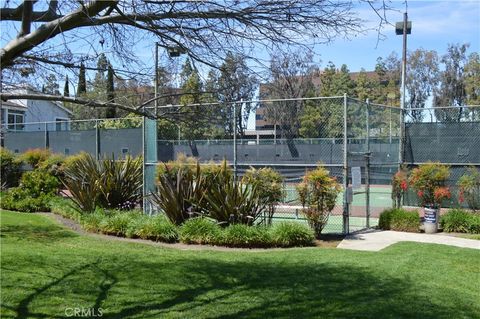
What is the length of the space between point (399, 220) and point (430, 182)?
1252 millimetres

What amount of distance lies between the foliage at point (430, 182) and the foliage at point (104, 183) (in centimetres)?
677

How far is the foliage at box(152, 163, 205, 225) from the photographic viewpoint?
10875 millimetres

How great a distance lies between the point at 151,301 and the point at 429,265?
439 cm

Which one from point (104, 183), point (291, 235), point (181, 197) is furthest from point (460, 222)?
point (104, 183)

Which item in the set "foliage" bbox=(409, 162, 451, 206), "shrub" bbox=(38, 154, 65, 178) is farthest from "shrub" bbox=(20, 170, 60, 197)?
"foliage" bbox=(409, 162, 451, 206)

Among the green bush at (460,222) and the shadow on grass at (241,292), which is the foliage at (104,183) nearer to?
the shadow on grass at (241,292)

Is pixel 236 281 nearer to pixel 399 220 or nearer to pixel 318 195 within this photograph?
pixel 318 195

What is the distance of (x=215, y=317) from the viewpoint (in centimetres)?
530

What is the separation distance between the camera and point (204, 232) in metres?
10.1

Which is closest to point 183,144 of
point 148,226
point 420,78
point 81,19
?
point 148,226

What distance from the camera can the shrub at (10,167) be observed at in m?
18.9

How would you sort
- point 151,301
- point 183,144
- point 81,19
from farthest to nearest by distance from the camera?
1. point 183,144
2. point 151,301
3. point 81,19

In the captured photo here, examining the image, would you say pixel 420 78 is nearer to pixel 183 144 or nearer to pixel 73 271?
pixel 183 144

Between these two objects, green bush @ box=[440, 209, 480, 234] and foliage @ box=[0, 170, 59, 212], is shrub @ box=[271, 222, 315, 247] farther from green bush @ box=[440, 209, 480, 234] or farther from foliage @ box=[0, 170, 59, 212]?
foliage @ box=[0, 170, 59, 212]
